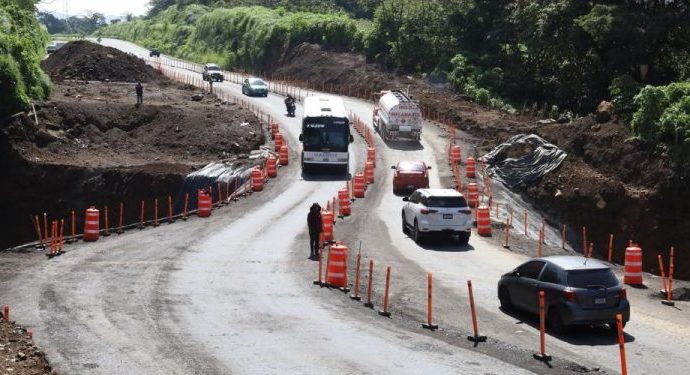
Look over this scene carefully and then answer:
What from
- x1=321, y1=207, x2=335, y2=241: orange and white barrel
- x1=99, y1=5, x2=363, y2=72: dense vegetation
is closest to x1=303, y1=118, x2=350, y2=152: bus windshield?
x1=321, y1=207, x2=335, y2=241: orange and white barrel

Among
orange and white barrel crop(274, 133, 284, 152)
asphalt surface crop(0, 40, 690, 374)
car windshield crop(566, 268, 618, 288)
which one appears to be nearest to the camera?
asphalt surface crop(0, 40, 690, 374)

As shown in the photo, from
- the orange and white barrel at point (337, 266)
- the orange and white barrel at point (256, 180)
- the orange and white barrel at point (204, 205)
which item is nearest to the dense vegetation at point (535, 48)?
the orange and white barrel at point (256, 180)

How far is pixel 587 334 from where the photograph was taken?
19.1 metres

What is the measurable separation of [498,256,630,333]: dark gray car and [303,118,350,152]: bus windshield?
27182 mm

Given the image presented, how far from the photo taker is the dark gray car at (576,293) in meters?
18.3

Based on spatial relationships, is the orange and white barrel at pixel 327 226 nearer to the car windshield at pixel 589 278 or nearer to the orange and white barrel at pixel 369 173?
the car windshield at pixel 589 278

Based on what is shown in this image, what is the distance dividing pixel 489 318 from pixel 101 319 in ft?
29.2

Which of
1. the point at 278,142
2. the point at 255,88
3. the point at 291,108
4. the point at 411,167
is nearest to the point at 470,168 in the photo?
the point at 411,167

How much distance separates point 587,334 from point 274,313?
23.1 ft

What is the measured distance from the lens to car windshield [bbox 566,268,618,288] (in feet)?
60.9

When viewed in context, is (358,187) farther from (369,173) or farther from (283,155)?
(283,155)

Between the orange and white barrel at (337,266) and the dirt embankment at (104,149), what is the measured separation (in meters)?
27.0

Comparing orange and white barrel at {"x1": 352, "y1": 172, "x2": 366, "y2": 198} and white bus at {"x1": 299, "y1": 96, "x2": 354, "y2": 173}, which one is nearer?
orange and white barrel at {"x1": 352, "y1": 172, "x2": 366, "y2": 198}

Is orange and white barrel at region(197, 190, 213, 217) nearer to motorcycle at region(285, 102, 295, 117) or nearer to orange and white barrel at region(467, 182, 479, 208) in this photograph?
orange and white barrel at region(467, 182, 479, 208)
